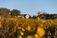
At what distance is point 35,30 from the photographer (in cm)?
420

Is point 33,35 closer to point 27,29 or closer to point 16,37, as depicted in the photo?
point 27,29

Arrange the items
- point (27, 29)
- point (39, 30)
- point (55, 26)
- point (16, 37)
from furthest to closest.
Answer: point (55, 26), point (16, 37), point (27, 29), point (39, 30)

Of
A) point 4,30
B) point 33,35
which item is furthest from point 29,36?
point 4,30

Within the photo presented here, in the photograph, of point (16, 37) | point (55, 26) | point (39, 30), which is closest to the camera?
point (39, 30)

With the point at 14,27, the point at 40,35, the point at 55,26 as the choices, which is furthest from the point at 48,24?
the point at 40,35

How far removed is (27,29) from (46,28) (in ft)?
2.14

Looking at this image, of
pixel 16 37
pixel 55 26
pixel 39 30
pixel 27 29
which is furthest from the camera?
pixel 55 26

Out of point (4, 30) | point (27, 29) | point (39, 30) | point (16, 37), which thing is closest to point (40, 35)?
point (39, 30)

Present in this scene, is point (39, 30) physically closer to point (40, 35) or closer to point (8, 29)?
point (40, 35)

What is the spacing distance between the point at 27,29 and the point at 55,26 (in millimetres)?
854

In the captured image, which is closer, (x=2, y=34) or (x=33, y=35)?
(x=33, y=35)

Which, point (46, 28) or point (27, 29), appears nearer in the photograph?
point (27, 29)

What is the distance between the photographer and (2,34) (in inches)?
192

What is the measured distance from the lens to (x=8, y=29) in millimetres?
4883
